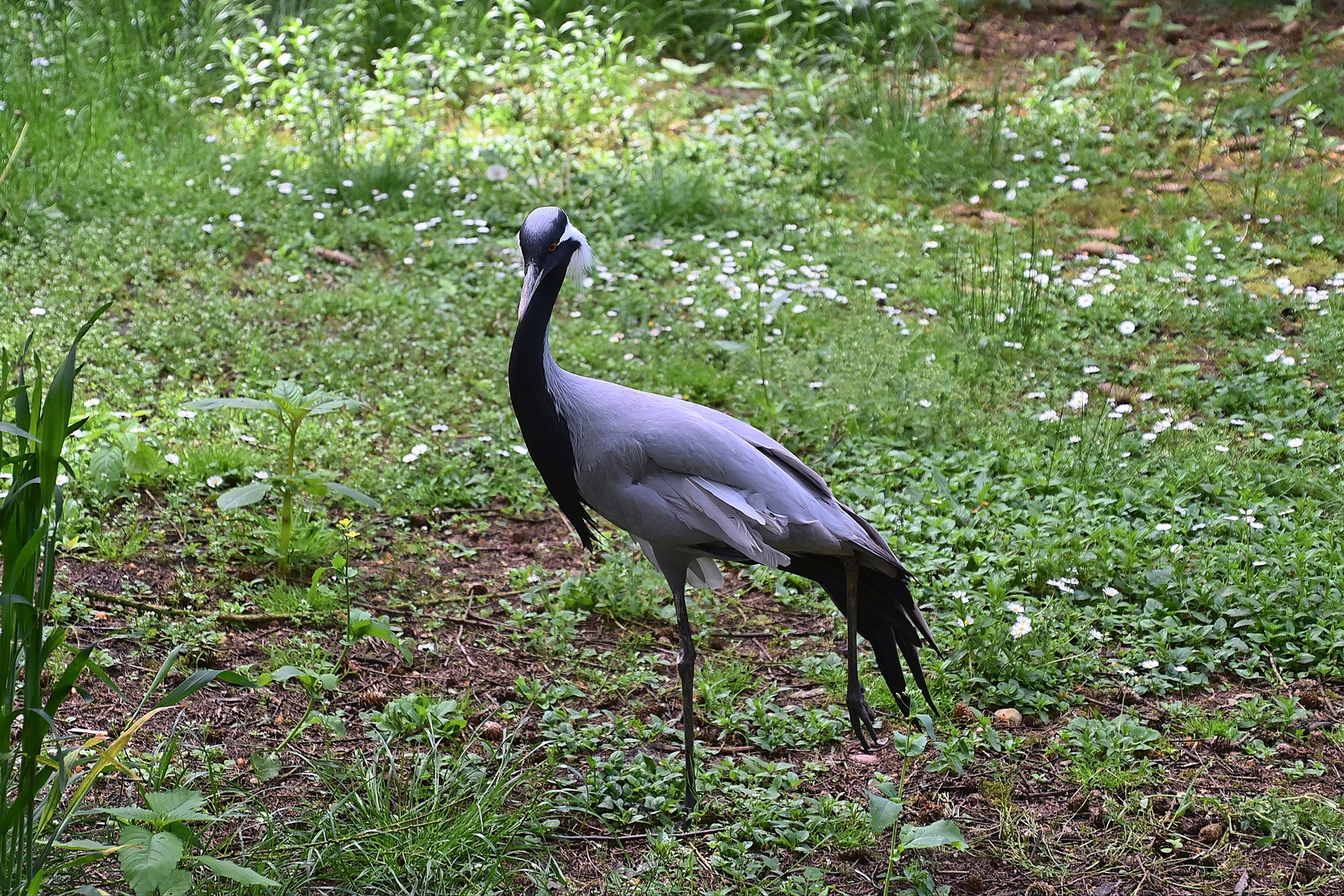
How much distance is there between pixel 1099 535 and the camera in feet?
12.6

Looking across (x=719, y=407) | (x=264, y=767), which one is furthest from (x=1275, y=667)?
(x=264, y=767)

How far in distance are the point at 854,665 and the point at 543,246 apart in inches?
50.5

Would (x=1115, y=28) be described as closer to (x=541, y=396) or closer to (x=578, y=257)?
(x=578, y=257)

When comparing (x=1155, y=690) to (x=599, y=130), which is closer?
(x=1155, y=690)

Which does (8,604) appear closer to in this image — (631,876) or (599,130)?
(631,876)

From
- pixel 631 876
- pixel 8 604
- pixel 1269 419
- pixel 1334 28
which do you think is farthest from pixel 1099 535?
pixel 1334 28

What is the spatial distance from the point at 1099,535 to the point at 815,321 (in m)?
1.82

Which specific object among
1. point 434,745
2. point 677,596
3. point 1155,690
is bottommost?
point 1155,690

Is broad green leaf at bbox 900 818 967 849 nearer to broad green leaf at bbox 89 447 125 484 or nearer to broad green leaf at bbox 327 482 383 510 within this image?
broad green leaf at bbox 327 482 383 510

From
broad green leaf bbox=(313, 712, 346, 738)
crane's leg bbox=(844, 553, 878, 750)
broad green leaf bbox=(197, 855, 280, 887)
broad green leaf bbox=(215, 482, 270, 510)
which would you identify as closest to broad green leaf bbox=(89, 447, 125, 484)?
broad green leaf bbox=(215, 482, 270, 510)

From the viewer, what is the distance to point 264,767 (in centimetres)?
265

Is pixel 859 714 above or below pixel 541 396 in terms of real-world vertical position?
below

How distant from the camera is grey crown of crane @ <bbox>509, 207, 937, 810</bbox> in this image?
9.46 feet

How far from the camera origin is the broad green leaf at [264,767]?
8.64 feet
